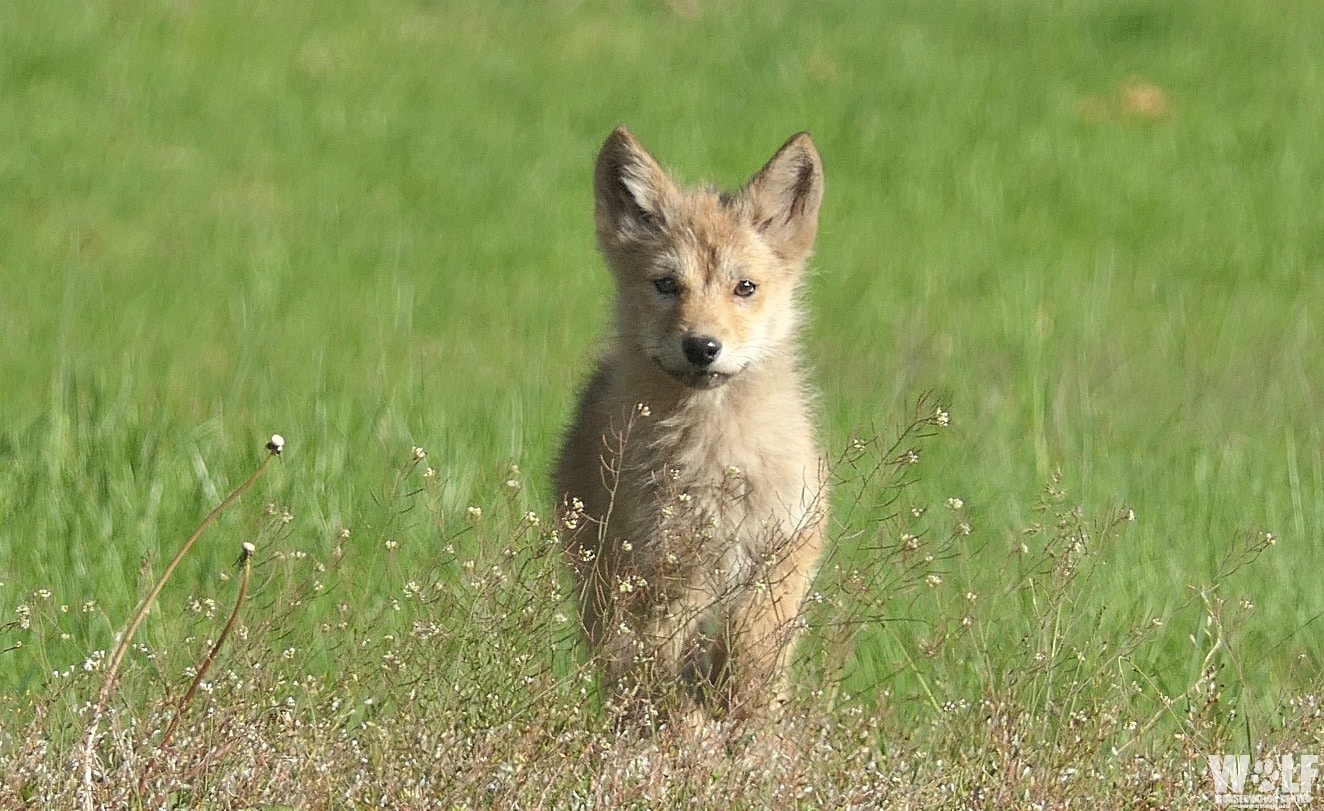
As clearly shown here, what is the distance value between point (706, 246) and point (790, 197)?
1.32 ft

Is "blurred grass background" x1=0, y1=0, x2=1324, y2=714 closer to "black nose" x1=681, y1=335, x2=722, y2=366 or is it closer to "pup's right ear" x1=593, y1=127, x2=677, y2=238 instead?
"black nose" x1=681, y1=335, x2=722, y2=366

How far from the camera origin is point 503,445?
726 centimetres

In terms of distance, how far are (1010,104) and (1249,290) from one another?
3.50 metres

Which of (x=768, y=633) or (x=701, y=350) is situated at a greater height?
(x=701, y=350)

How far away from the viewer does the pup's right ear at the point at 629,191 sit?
21.5ft

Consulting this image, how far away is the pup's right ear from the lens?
6543 millimetres

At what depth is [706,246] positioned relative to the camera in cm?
640

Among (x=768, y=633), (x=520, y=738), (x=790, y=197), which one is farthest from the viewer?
(x=790, y=197)

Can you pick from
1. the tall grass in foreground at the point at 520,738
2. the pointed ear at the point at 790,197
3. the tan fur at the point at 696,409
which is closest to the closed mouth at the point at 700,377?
the tan fur at the point at 696,409
